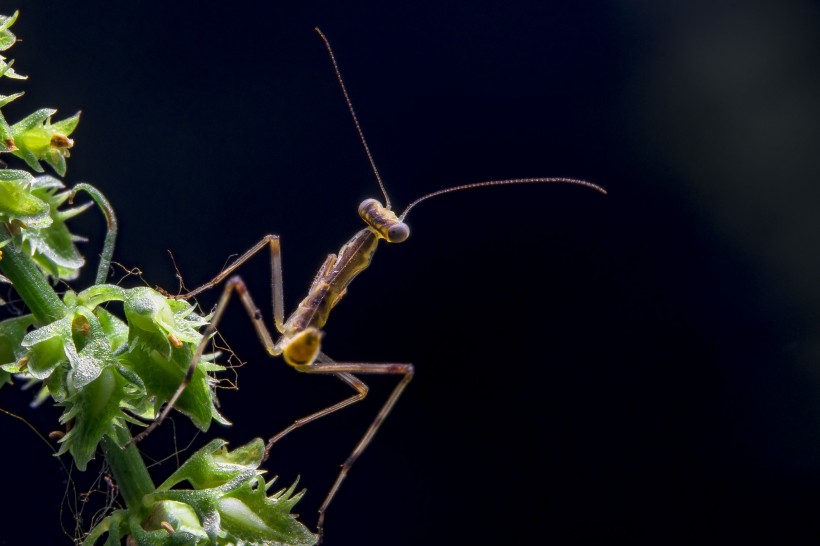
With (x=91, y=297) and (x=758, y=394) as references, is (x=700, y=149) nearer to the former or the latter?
(x=758, y=394)

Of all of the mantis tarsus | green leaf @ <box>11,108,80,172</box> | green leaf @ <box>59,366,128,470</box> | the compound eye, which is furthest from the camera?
the compound eye

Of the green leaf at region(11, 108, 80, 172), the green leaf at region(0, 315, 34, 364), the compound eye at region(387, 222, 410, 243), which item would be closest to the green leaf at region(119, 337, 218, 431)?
the green leaf at region(0, 315, 34, 364)

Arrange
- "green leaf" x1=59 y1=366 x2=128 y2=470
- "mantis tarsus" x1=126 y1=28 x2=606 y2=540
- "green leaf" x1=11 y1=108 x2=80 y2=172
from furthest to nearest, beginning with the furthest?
1. "mantis tarsus" x1=126 y1=28 x2=606 y2=540
2. "green leaf" x1=11 y1=108 x2=80 y2=172
3. "green leaf" x1=59 y1=366 x2=128 y2=470

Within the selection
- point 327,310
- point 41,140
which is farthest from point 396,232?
point 41,140

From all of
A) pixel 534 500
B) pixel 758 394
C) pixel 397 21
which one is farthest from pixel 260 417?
pixel 758 394

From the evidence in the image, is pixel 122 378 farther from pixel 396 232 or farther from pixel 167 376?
pixel 396 232

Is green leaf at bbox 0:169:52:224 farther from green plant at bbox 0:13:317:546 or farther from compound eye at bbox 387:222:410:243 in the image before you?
compound eye at bbox 387:222:410:243

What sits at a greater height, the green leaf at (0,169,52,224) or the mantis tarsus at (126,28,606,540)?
the green leaf at (0,169,52,224)

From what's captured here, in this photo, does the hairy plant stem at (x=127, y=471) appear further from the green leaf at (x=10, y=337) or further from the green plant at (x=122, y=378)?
the green leaf at (x=10, y=337)
